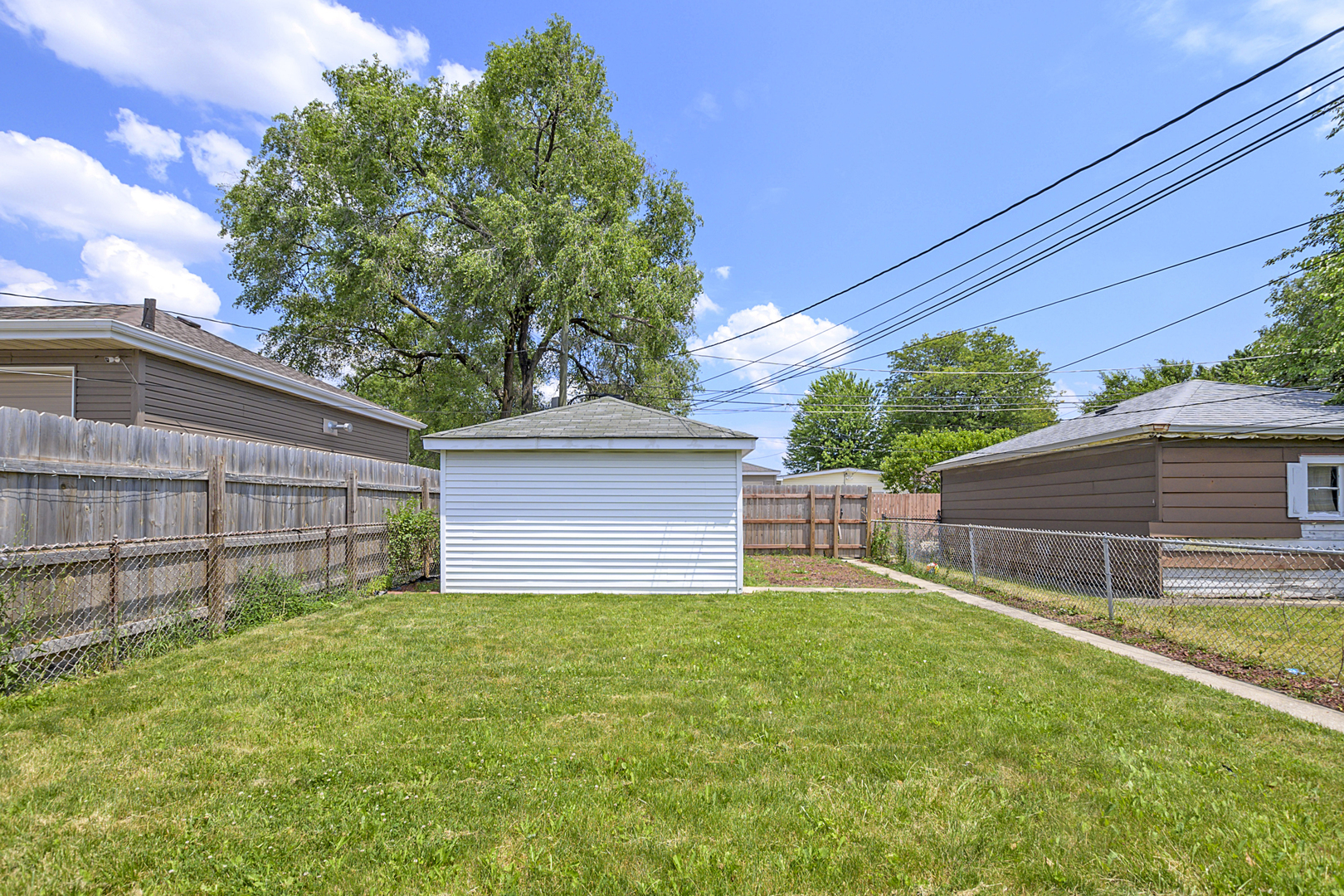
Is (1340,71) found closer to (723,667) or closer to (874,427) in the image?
(723,667)

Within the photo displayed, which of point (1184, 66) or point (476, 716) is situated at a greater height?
point (1184, 66)

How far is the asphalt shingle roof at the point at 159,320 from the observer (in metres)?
10.1

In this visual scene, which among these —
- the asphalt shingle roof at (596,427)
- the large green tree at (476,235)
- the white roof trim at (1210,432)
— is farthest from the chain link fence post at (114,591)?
the large green tree at (476,235)

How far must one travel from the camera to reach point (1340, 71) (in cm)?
702

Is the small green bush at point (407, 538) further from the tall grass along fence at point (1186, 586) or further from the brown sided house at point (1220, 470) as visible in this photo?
the brown sided house at point (1220, 470)

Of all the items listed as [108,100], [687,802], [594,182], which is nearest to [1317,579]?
[687,802]

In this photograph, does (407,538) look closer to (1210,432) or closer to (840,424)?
(1210,432)

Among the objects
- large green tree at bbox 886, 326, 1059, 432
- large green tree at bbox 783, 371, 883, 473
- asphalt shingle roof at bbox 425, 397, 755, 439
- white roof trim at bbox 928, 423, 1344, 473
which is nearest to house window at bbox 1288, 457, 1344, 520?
white roof trim at bbox 928, 423, 1344, 473

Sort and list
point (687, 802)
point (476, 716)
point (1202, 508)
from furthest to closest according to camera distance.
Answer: point (1202, 508) < point (476, 716) < point (687, 802)

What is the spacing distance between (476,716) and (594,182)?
21953mm

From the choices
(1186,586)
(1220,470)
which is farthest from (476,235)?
(1186,586)

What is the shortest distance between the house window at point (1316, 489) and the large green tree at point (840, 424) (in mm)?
33374

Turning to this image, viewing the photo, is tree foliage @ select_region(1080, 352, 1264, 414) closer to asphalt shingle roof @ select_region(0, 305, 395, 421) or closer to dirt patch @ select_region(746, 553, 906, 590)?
dirt patch @ select_region(746, 553, 906, 590)

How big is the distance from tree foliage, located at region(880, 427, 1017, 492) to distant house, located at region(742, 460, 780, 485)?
6411 mm
